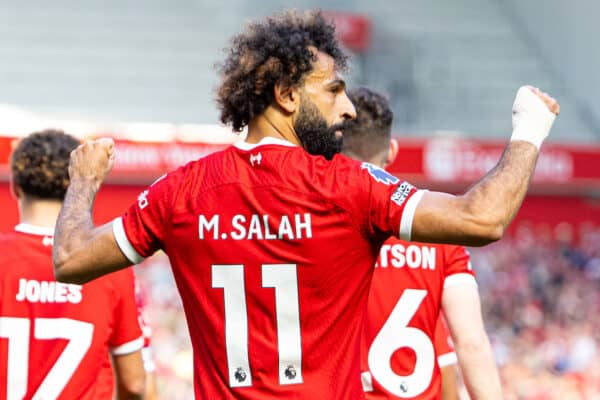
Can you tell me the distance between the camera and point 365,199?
2.61m

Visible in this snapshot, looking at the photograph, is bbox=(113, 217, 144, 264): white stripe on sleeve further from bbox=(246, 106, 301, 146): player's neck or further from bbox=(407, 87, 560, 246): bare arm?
bbox=(407, 87, 560, 246): bare arm

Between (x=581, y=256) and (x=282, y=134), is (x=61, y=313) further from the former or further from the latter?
(x=581, y=256)

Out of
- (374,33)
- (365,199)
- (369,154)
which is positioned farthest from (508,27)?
(365,199)

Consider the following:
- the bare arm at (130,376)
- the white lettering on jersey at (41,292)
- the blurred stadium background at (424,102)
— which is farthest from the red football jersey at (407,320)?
the blurred stadium background at (424,102)

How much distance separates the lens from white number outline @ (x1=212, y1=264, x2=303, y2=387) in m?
2.67

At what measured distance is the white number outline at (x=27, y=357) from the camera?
12.1ft

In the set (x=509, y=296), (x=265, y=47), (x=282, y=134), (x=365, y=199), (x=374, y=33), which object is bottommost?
(x=509, y=296)

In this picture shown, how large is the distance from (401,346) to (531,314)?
1209 centimetres

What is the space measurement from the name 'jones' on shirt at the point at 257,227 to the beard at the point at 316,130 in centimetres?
22

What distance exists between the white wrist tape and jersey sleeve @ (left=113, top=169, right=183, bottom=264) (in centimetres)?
86

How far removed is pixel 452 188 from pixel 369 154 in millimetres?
13755

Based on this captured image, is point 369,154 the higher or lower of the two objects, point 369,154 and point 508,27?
the lower

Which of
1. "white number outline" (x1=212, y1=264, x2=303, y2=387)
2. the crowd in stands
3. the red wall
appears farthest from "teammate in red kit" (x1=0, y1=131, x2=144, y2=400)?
the red wall

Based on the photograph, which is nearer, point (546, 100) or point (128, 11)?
point (546, 100)
